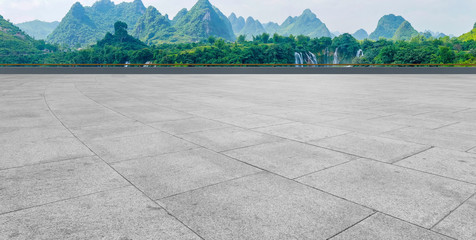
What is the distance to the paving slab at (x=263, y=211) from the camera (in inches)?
117

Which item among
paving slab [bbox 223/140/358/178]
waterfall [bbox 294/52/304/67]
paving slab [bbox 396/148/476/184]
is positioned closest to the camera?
paving slab [bbox 396/148/476/184]

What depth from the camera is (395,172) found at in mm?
4520

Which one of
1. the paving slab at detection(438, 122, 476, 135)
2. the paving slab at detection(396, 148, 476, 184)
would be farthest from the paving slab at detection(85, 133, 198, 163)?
the paving slab at detection(438, 122, 476, 135)

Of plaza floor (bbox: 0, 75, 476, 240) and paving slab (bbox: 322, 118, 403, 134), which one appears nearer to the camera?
plaza floor (bbox: 0, 75, 476, 240)

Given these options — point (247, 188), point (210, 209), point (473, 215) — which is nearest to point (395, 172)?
point (473, 215)

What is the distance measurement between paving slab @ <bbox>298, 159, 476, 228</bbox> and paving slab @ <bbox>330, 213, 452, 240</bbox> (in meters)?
0.14

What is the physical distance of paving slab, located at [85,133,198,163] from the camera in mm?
5375

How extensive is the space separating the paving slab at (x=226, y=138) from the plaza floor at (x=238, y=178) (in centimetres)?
2

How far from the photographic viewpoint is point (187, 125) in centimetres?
786

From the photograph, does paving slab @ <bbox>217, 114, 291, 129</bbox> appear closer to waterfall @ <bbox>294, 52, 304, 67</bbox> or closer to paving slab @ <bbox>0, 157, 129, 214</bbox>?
paving slab @ <bbox>0, 157, 129, 214</bbox>

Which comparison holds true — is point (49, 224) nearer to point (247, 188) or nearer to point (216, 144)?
point (247, 188)

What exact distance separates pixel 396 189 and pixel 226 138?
340 cm

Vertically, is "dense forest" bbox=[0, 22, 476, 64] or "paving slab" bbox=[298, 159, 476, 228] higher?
"dense forest" bbox=[0, 22, 476, 64]

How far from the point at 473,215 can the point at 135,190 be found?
3588 mm
